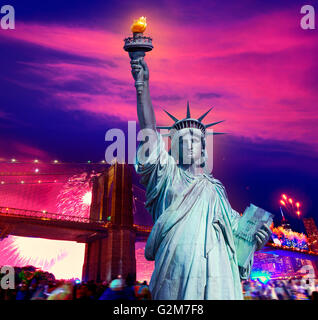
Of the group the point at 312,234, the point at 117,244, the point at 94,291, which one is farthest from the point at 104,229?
the point at 312,234

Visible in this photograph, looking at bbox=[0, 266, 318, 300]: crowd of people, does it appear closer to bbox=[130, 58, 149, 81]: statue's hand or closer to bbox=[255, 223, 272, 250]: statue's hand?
bbox=[255, 223, 272, 250]: statue's hand

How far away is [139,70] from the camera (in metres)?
3.82

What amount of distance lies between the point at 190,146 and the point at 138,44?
1699 millimetres

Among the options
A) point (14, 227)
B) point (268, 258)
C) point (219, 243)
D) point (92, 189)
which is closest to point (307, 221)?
point (268, 258)

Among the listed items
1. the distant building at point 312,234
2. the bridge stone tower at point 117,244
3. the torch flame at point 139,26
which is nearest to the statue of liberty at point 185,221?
the torch flame at point 139,26

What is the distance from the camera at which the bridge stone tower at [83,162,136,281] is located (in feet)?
93.7

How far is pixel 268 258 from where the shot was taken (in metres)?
77.4

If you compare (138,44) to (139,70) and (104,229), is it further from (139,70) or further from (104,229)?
(104,229)

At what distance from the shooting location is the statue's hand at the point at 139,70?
12.5 feet

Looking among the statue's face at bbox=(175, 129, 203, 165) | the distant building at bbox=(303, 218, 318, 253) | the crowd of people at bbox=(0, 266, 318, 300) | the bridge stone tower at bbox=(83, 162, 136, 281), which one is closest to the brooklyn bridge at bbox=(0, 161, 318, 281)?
the bridge stone tower at bbox=(83, 162, 136, 281)

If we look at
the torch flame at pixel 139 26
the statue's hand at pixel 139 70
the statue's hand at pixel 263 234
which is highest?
the torch flame at pixel 139 26

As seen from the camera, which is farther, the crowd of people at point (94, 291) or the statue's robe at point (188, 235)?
the crowd of people at point (94, 291)

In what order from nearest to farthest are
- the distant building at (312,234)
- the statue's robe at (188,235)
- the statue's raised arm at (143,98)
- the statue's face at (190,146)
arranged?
the statue's robe at (188,235) < the statue's raised arm at (143,98) < the statue's face at (190,146) < the distant building at (312,234)

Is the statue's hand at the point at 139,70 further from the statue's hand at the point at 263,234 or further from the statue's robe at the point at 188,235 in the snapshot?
the statue's hand at the point at 263,234
